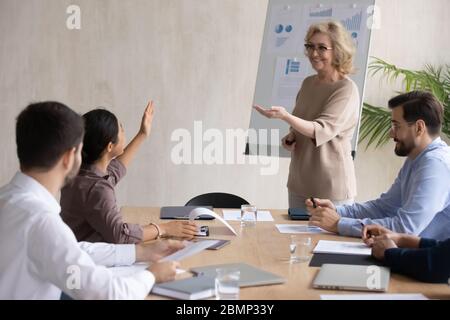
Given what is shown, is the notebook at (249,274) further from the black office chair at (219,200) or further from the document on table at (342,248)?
the black office chair at (219,200)

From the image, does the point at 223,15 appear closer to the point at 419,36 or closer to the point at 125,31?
the point at 125,31

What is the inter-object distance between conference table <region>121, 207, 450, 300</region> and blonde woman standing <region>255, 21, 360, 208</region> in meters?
0.35

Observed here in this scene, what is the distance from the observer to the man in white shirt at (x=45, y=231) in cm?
183

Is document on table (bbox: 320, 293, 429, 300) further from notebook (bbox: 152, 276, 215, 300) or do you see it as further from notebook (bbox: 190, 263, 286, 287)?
notebook (bbox: 152, 276, 215, 300)

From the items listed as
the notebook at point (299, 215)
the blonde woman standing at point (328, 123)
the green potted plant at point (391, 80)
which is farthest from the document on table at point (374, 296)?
the green potted plant at point (391, 80)

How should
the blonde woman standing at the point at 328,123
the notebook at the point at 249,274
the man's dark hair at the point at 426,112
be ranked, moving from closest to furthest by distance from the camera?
the notebook at the point at 249,274, the man's dark hair at the point at 426,112, the blonde woman standing at the point at 328,123

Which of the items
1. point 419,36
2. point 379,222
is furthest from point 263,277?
point 419,36

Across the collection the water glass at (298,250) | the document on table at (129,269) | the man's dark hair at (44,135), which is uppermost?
the man's dark hair at (44,135)

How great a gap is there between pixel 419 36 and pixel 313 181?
233 cm

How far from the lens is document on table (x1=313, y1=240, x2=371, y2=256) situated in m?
2.69

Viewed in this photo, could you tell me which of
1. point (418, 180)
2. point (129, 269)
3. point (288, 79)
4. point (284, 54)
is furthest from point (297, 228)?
point (284, 54)

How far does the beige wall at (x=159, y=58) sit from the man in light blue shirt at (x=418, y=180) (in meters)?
2.58

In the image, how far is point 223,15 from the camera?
568cm
